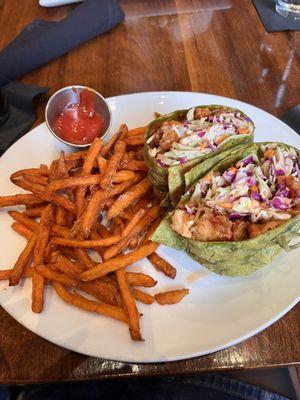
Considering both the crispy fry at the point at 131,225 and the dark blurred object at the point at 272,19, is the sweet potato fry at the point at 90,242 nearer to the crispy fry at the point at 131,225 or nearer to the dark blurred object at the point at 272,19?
the crispy fry at the point at 131,225

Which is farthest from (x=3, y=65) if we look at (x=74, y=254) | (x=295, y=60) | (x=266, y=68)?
(x=295, y=60)

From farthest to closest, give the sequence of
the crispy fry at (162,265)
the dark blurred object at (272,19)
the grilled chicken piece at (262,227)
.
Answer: the dark blurred object at (272,19) < the crispy fry at (162,265) < the grilled chicken piece at (262,227)

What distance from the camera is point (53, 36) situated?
1.91 m

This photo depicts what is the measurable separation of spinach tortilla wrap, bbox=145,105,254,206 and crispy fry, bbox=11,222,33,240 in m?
0.45

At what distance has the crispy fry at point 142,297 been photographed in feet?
3.83

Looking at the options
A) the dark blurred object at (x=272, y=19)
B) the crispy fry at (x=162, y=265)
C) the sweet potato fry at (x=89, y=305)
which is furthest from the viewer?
the dark blurred object at (x=272, y=19)

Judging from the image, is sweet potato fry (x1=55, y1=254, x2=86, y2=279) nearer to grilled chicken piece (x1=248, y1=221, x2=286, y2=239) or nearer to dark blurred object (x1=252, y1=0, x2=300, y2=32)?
grilled chicken piece (x1=248, y1=221, x2=286, y2=239)

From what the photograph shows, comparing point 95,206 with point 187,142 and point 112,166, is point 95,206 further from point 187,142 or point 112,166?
point 187,142

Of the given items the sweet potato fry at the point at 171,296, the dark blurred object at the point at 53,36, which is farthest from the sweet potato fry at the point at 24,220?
the dark blurred object at the point at 53,36

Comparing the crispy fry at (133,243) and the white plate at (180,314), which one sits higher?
the crispy fry at (133,243)

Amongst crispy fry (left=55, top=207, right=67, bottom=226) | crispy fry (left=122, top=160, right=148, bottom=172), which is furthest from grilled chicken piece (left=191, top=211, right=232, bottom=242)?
crispy fry (left=55, top=207, right=67, bottom=226)

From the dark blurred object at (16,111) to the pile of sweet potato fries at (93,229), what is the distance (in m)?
0.39

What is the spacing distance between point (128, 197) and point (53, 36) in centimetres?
109

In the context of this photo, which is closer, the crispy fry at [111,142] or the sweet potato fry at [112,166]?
the sweet potato fry at [112,166]
